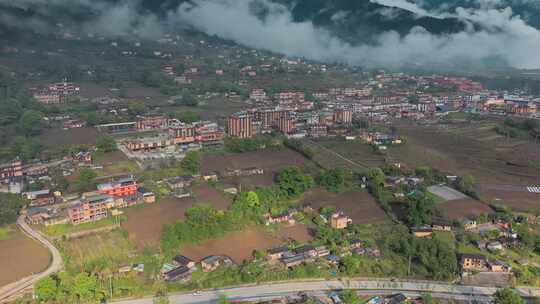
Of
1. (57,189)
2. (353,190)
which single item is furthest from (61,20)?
(353,190)

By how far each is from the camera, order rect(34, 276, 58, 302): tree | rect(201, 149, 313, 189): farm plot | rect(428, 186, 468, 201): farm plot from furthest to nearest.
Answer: rect(201, 149, 313, 189): farm plot
rect(428, 186, 468, 201): farm plot
rect(34, 276, 58, 302): tree

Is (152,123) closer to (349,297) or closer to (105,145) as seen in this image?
(105,145)

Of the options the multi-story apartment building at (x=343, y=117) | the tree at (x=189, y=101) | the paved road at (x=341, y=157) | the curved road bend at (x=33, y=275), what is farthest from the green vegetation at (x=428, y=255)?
the tree at (x=189, y=101)

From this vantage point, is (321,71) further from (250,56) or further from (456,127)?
(456,127)

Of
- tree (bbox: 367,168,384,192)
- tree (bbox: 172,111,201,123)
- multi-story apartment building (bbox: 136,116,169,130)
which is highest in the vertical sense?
tree (bbox: 172,111,201,123)

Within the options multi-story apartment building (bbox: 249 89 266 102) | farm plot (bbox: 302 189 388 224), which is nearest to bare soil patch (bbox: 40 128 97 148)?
farm plot (bbox: 302 189 388 224)

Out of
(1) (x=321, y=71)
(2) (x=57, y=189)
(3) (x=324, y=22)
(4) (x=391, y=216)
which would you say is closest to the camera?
(4) (x=391, y=216)

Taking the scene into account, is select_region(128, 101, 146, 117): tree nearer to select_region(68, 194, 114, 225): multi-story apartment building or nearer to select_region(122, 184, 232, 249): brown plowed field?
select_region(122, 184, 232, 249): brown plowed field
